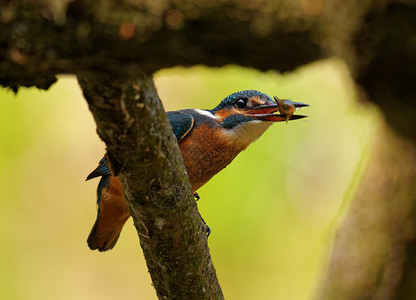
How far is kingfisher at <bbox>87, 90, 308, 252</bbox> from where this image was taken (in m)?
3.94

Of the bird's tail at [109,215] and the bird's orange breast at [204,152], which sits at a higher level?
the bird's orange breast at [204,152]

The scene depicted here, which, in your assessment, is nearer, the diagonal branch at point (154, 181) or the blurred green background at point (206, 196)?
the diagonal branch at point (154, 181)

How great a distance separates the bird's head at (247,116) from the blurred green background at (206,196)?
5.97ft

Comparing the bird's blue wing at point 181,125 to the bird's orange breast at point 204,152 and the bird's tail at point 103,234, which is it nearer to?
the bird's orange breast at point 204,152

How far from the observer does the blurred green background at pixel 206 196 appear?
6.46 metres

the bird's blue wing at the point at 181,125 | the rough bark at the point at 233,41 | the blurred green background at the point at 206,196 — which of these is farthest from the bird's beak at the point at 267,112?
the rough bark at the point at 233,41

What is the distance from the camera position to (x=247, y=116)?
401cm

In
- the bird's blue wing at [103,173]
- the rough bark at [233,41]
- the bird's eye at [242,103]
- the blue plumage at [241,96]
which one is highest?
the blue plumage at [241,96]

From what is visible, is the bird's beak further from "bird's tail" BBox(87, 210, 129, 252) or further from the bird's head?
"bird's tail" BBox(87, 210, 129, 252)

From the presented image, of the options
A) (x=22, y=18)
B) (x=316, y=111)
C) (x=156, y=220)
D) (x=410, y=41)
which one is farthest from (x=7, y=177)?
(x=410, y=41)

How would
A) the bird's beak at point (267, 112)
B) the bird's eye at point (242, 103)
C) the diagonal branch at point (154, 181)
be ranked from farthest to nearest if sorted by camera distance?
the bird's eye at point (242, 103) → the bird's beak at point (267, 112) → the diagonal branch at point (154, 181)

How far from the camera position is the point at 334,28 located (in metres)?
0.99

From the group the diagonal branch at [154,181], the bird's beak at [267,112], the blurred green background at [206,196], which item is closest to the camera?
the diagonal branch at [154,181]

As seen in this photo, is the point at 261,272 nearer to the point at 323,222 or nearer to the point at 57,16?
the point at 323,222
